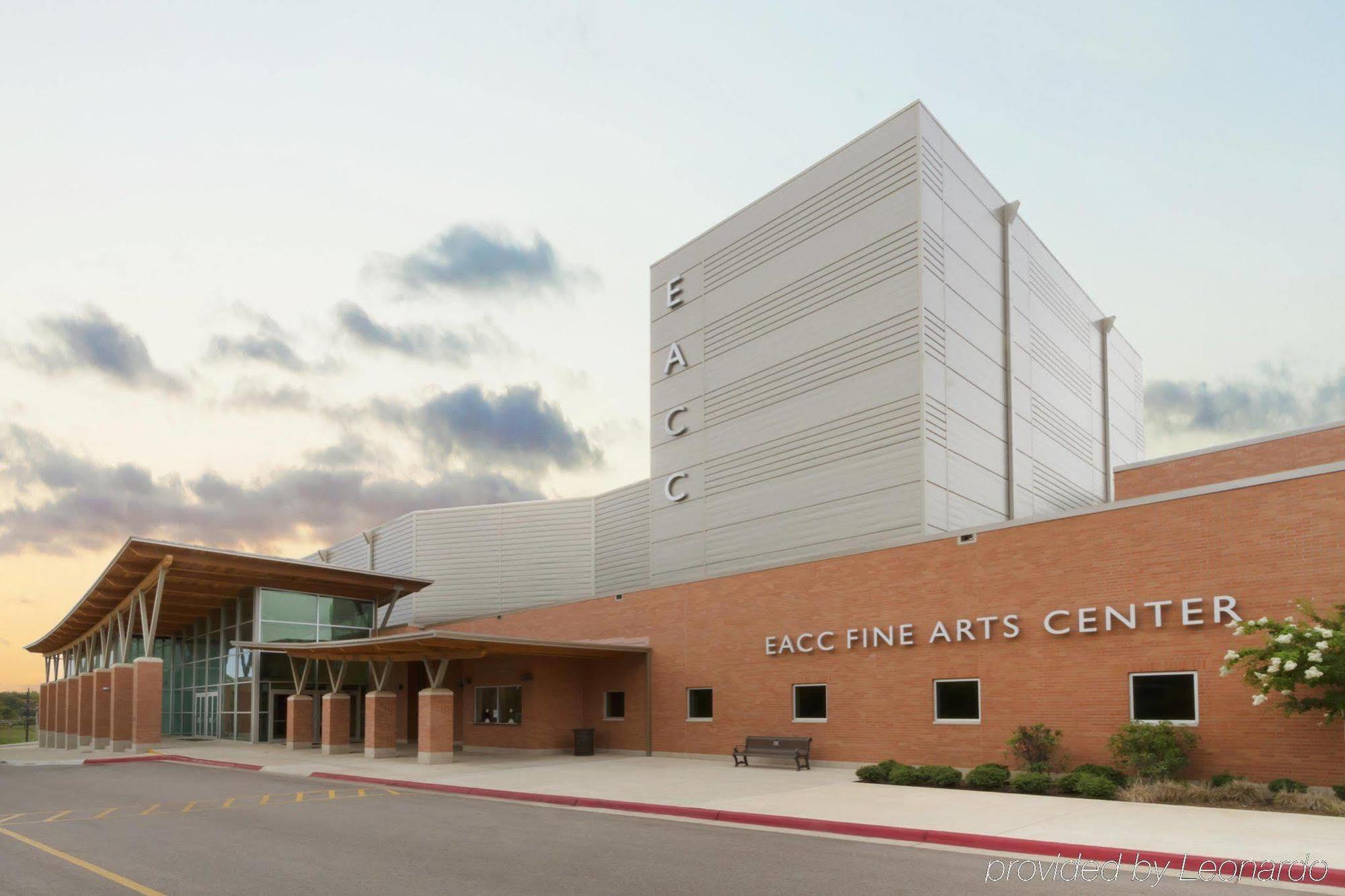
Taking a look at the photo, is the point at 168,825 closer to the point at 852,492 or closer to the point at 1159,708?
the point at 1159,708

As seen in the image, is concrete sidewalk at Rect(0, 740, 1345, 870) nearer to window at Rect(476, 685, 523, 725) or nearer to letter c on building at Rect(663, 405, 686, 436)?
window at Rect(476, 685, 523, 725)

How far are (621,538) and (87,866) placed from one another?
40.7m

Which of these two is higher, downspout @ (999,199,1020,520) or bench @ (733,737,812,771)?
downspout @ (999,199,1020,520)

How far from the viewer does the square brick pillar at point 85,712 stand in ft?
153

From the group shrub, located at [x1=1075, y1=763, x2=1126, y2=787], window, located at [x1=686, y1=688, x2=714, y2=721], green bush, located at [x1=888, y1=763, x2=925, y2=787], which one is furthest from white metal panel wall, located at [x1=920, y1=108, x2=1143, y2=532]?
shrub, located at [x1=1075, y1=763, x2=1126, y2=787]

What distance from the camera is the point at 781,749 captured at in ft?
82.5

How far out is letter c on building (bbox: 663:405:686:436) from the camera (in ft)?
131

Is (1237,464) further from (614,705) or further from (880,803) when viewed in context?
(614,705)

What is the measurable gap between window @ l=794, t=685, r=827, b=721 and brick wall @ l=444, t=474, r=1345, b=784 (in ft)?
0.84

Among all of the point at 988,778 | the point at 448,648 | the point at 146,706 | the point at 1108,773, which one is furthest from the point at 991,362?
the point at 146,706

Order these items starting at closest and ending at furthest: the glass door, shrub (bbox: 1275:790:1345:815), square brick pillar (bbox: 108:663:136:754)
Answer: shrub (bbox: 1275:790:1345:815), square brick pillar (bbox: 108:663:136:754), the glass door

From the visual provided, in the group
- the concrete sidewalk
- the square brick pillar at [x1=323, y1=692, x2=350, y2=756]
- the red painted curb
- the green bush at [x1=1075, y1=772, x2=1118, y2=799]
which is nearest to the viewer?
the red painted curb

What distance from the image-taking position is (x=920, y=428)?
30406mm

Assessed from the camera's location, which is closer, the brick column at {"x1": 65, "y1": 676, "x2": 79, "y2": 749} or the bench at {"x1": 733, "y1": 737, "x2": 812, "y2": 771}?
the bench at {"x1": 733, "y1": 737, "x2": 812, "y2": 771}
